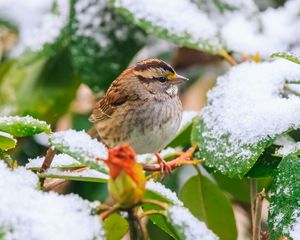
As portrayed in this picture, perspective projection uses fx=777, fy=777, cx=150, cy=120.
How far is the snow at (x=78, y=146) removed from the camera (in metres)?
1.13

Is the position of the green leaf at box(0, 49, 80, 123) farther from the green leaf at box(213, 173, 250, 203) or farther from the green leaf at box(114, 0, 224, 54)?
the green leaf at box(213, 173, 250, 203)

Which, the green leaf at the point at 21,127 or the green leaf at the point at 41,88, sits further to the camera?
the green leaf at the point at 41,88

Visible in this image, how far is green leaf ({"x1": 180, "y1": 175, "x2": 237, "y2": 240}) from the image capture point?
69.5 inches

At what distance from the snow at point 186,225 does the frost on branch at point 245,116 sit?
0.41 m

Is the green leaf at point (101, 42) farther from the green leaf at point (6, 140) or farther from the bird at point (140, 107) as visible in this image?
the green leaf at point (6, 140)

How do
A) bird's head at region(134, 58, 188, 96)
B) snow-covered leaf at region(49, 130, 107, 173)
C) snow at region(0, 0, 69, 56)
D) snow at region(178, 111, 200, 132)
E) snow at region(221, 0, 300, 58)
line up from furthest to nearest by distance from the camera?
bird's head at region(134, 58, 188, 96)
snow at region(0, 0, 69, 56)
snow at region(221, 0, 300, 58)
snow at region(178, 111, 200, 132)
snow-covered leaf at region(49, 130, 107, 173)

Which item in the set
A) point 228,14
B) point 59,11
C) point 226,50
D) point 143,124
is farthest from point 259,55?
point 59,11

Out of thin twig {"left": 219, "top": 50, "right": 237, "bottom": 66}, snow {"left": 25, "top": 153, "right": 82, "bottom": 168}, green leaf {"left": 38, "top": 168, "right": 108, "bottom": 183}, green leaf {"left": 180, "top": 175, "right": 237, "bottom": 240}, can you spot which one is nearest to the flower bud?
green leaf {"left": 38, "top": 168, "right": 108, "bottom": 183}

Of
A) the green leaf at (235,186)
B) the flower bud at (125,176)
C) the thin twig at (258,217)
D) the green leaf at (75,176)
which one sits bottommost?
the green leaf at (235,186)

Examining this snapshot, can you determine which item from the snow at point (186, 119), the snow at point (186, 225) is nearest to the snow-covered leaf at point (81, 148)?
the snow at point (186, 225)

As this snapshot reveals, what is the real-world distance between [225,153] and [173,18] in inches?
24.6

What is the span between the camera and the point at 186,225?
103 centimetres

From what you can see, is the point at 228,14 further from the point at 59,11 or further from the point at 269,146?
the point at 269,146

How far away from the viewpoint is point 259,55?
2.05m
